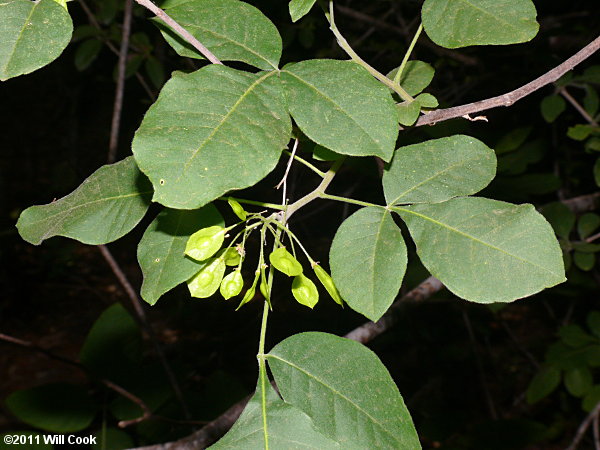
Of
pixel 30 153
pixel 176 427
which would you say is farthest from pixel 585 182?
pixel 30 153

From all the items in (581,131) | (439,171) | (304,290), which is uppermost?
(439,171)

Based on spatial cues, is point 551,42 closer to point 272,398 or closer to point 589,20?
point 589,20

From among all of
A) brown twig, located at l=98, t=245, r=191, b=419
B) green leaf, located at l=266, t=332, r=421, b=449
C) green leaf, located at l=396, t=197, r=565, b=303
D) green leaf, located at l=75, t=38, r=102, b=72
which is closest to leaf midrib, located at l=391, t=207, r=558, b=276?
green leaf, located at l=396, t=197, r=565, b=303

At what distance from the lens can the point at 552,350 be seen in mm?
2723

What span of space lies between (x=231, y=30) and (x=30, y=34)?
0.26 meters

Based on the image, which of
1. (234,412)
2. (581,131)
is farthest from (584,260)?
(234,412)

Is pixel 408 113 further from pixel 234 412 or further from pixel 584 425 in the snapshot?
pixel 584 425

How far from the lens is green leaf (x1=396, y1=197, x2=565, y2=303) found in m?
Result: 0.74

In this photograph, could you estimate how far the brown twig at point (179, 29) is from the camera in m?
0.73

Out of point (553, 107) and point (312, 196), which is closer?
point (312, 196)

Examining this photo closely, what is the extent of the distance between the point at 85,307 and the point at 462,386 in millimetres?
3257

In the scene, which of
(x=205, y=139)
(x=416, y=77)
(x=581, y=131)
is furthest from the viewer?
(x=581, y=131)

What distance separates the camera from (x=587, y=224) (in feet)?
8.07

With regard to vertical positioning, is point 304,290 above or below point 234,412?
above
